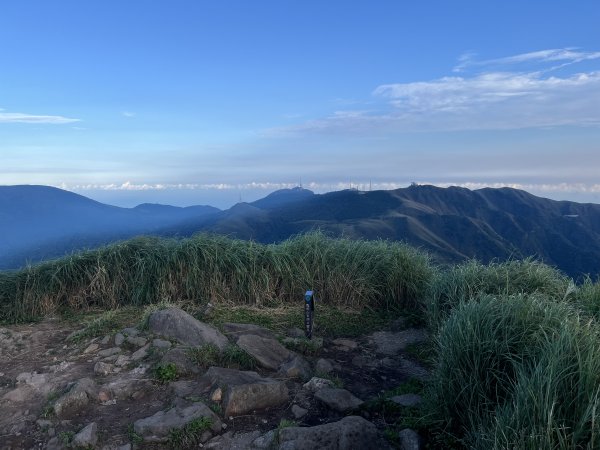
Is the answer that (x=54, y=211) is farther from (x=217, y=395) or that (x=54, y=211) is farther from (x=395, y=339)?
(x=217, y=395)

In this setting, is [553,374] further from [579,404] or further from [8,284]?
[8,284]

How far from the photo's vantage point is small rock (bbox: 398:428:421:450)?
3328 millimetres

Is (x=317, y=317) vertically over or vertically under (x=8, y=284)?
under

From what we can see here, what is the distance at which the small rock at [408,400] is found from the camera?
13.0ft

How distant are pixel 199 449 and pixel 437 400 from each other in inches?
70.0

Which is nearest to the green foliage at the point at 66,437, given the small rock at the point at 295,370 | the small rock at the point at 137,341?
the small rock at the point at 137,341

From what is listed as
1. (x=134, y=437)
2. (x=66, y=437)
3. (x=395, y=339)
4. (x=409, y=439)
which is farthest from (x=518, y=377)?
(x=66, y=437)

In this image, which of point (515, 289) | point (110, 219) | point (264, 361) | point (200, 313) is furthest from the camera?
point (110, 219)

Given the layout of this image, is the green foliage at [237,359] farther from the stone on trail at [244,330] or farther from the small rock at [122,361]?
the small rock at [122,361]

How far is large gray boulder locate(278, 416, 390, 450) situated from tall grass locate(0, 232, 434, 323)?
387cm

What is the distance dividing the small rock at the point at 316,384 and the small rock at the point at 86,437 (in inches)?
68.9

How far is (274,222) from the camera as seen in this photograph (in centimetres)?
8931

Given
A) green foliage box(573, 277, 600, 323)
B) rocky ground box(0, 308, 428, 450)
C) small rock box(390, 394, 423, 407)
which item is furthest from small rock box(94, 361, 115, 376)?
green foliage box(573, 277, 600, 323)

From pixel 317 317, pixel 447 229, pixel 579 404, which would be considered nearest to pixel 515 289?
pixel 317 317
